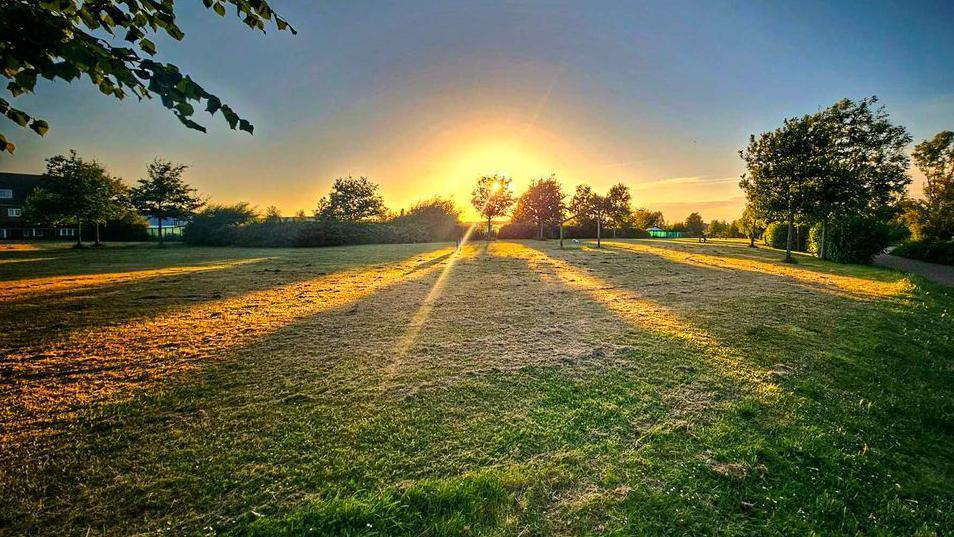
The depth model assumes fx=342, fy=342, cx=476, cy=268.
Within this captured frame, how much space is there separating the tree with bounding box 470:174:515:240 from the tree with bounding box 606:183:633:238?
1440cm

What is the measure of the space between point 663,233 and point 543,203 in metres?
32.1

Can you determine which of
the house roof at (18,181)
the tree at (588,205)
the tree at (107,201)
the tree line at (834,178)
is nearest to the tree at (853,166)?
the tree line at (834,178)

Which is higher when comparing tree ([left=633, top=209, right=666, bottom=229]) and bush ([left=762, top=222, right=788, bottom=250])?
tree ([left=633, top=209, right=666, bottom=229])

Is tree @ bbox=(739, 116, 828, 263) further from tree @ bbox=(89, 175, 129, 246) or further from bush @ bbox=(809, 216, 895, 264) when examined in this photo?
tree @ bbox=(89, 175, 129, 246)

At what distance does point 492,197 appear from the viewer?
43469 mm

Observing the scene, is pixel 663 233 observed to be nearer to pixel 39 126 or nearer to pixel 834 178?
pixel 834 178

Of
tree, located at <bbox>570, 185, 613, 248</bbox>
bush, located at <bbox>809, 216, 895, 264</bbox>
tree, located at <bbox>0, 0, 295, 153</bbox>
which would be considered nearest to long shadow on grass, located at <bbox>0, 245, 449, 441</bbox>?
tree, located at <bbox>0, 0, 295, 153</bbox>

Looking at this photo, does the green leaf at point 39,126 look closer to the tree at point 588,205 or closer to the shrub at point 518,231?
the shrub at point 518,231

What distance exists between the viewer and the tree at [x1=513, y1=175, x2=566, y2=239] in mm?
41281

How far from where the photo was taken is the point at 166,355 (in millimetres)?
4238

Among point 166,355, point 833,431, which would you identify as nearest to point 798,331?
point 833,431

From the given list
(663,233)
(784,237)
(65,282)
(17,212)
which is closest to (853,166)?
(784,237)

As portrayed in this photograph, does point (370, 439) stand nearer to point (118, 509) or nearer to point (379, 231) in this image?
point (118, 509)

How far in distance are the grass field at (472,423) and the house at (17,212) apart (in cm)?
5722
